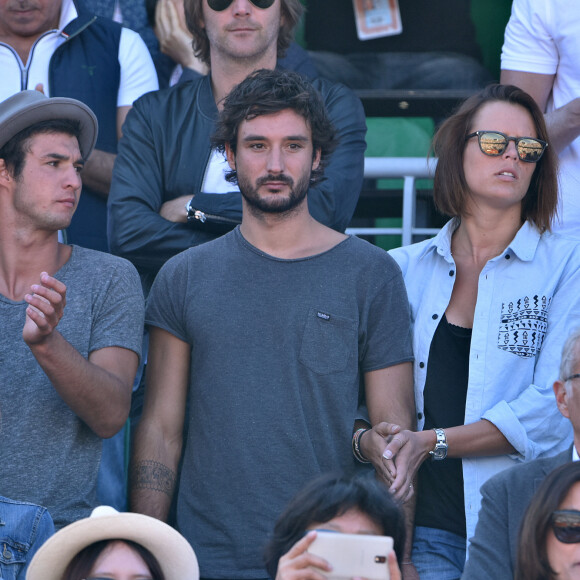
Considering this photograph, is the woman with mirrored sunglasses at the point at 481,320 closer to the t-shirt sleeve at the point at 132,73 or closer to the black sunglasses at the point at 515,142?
the black sunglasses at the point at 515,142

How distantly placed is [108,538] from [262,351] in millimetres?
952

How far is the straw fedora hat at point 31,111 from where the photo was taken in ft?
13.5

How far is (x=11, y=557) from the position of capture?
350 cm

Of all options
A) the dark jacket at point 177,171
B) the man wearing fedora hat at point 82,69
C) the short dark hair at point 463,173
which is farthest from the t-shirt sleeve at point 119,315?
the short dark hair at point 463,173

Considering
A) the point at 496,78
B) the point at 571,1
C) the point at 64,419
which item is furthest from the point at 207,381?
the point at 496,78

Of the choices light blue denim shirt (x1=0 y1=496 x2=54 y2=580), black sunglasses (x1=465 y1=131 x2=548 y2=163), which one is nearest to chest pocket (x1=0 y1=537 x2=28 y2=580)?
light blue denim shirt (x1=0 y1=496 x2=54 y2=580)

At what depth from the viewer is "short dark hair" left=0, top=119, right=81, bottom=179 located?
4.12m

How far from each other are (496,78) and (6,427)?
11.3ft

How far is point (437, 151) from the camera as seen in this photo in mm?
4508

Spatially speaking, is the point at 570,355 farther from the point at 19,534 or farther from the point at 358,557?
the point at 19,534

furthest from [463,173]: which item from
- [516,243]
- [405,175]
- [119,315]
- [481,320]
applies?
[119,315]

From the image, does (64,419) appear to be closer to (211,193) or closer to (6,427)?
(6,427)

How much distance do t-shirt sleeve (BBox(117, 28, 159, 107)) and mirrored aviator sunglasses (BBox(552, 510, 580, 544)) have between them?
2.85 meters

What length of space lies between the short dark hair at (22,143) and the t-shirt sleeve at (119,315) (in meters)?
0.49
